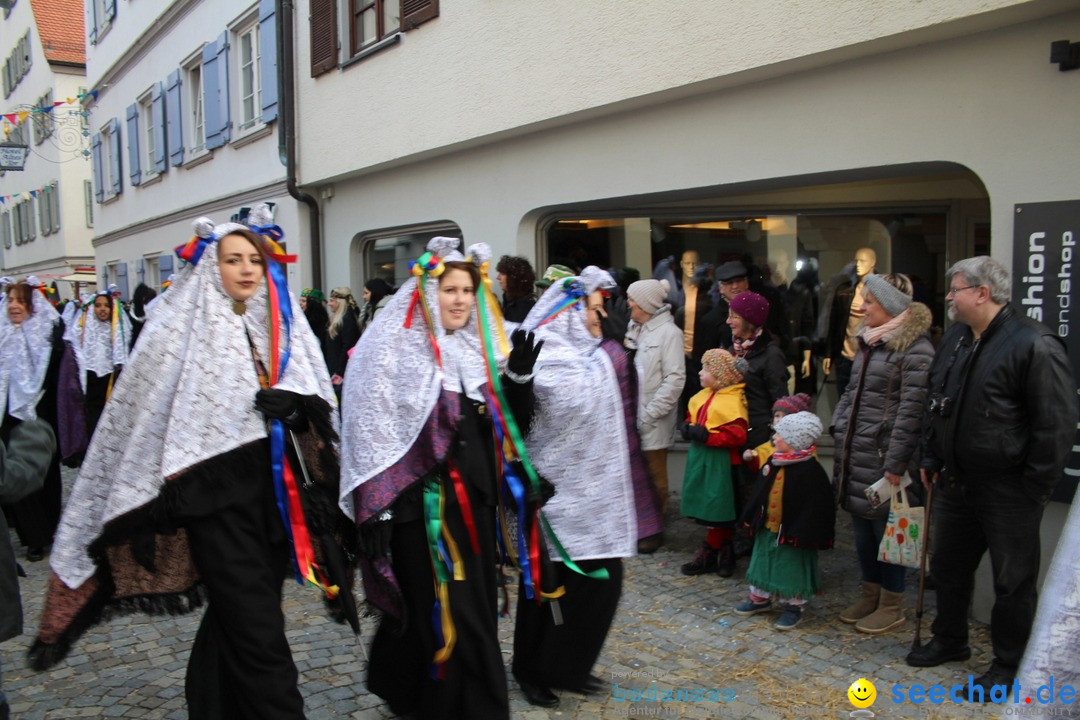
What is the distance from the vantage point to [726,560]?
17.8ft

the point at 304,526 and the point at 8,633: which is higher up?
the point at 304,526

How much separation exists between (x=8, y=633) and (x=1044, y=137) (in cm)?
476

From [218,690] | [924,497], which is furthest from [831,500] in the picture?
[218,690]

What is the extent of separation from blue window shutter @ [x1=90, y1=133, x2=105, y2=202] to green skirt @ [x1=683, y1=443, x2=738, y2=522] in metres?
19.3

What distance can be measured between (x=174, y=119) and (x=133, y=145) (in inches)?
134

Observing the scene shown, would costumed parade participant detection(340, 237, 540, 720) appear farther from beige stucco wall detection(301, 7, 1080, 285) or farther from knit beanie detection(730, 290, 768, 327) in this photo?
beige stucco wall detection(301, 7, 1080, 285)

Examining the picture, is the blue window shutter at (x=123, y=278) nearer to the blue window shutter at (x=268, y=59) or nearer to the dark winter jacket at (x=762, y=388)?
the blue window shutter at (x=268, y=59)

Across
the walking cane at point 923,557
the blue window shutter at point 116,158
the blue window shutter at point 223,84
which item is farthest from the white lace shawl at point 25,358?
the blue window shutter at point 116,158

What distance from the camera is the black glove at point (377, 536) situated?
316 cm

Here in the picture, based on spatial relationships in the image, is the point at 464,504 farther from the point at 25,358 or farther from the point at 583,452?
the point at 25,358

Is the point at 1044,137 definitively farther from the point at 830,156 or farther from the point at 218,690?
the point at 218,690

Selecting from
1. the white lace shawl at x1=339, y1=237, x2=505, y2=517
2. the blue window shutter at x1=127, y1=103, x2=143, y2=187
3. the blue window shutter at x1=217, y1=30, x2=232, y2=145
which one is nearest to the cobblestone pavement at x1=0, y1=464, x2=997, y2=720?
the white lace shawl at x1=339, y1=237, x2=505, y2=517

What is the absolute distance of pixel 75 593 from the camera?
3223 millimetres

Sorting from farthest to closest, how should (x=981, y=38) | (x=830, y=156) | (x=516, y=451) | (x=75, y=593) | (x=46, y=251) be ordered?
(x=46, y=251)
(x=830, y=156)
(x=981, y=38)
(x=516, y=451)
(x=75, y=593)
